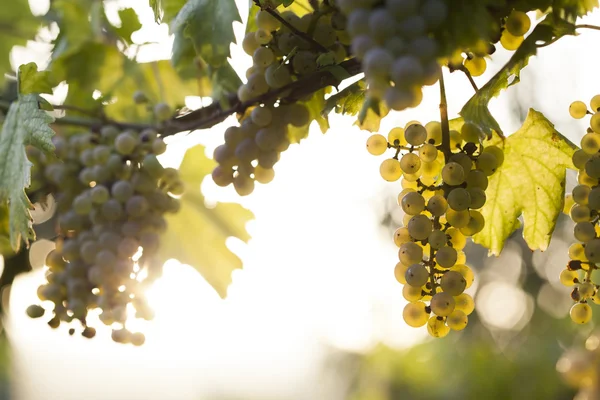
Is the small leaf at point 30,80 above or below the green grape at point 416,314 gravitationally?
below

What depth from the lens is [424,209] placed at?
569 millimetres

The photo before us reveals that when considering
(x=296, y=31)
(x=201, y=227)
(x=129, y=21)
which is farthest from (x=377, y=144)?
(x=129, y=21)

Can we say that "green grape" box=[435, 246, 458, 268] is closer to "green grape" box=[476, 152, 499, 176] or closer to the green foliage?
"green grape" box=[476, 152, 499, 176]

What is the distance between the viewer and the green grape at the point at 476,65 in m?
0.59

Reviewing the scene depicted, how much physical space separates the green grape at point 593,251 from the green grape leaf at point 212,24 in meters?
0.38

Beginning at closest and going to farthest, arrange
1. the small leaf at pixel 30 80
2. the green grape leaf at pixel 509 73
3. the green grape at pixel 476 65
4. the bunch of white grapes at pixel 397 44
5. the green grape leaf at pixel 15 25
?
the bunch of white grapes at pixel 397 44
the green grape leaf at pixel 509 73
the green grape at pixel 476 65
the small leaf at pixel 30 80
the green grape leaf at pixel 15 25

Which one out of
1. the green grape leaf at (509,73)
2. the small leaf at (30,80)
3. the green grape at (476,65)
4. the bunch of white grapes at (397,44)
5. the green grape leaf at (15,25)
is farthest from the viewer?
the green grape leaf at (15,25)

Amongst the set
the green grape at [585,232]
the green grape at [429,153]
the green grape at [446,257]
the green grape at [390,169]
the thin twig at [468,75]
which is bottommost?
the green grape at [446,257]

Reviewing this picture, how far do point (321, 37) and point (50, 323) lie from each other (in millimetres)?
442

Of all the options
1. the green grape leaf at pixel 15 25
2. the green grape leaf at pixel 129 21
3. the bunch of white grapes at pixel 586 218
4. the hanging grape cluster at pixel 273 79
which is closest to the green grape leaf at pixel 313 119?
the hanging grape cluster at pixel 273 79

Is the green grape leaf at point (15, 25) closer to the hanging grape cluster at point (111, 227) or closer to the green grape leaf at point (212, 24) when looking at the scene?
the hanging grape cluster at point (111, 227)

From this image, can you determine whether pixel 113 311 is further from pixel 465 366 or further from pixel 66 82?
pixel 465 366

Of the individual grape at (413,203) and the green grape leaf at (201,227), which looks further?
the green grape leaf at (201,227)

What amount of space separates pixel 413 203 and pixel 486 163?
3.0 inches
